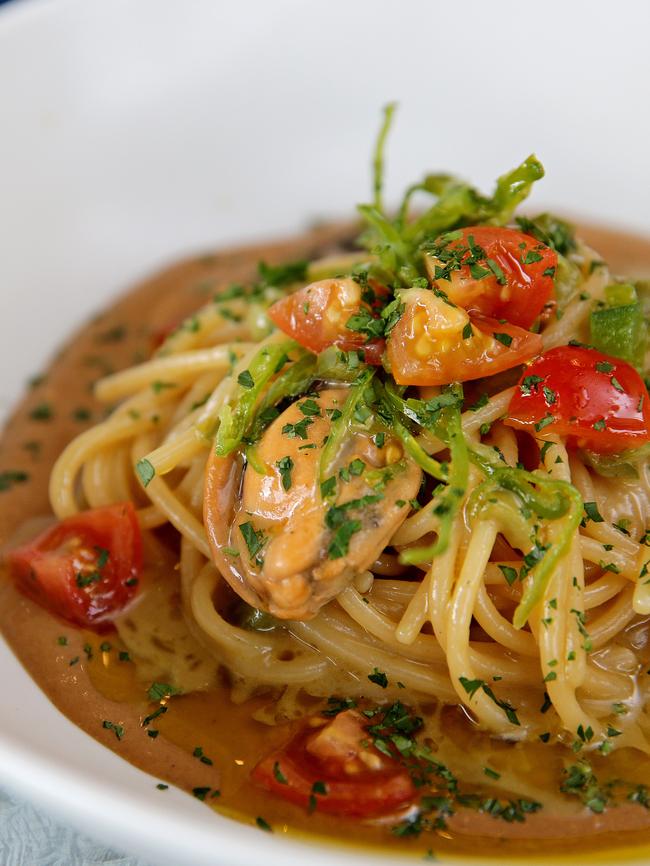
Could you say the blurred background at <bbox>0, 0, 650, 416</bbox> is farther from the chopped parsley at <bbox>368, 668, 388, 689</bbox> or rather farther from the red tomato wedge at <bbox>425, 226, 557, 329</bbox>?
the chopped parsley at <bbox>368, 668, 388, 689</bbox>

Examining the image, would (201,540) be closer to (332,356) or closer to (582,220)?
(332,356)

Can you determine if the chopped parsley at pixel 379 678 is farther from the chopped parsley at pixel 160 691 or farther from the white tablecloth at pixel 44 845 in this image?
the white tablecloth at pixel 44 845

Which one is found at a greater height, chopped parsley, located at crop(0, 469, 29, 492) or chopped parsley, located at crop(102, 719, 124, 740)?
chopped parsley, located at crop(0, 469, 29, 492)

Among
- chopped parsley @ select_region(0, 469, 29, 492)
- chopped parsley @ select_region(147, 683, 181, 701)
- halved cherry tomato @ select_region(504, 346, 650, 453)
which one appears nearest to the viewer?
halved cherry tomato @ select_region(504, 346, 650, 453)

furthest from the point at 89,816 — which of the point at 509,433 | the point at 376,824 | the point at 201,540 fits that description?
the point at 509,433

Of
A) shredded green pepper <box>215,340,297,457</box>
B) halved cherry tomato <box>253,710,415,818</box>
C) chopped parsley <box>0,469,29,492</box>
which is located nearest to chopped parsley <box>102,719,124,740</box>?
halved cherry tomato <box>253,710,415,818</box>

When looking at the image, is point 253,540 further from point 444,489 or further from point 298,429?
point 444,489
